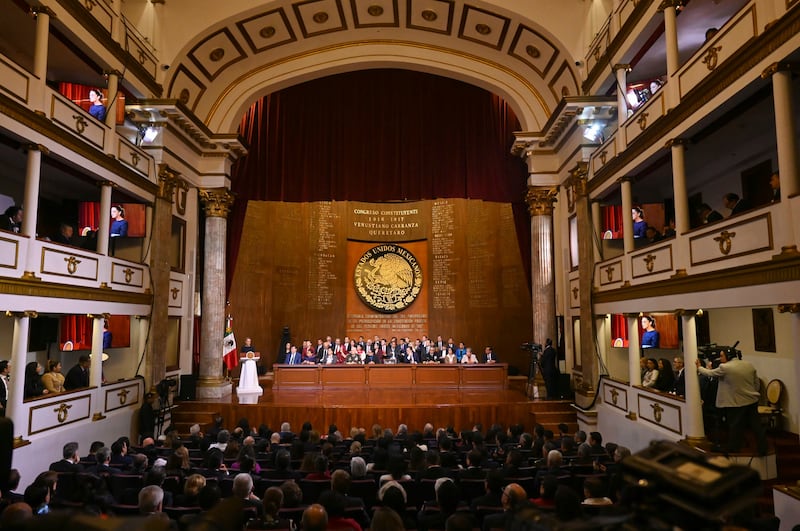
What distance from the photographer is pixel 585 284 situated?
1078 centimetres

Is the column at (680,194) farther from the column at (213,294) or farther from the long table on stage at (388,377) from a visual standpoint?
the column at (213,294)

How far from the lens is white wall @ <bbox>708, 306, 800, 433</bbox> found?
8.49m

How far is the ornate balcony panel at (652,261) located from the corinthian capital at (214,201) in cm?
932

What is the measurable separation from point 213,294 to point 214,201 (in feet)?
7.48

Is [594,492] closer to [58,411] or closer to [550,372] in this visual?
[550,372]

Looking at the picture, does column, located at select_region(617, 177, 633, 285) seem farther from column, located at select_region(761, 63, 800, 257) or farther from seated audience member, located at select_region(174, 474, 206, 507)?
seated audience member, located at select_region(174, 474, 206, 507)

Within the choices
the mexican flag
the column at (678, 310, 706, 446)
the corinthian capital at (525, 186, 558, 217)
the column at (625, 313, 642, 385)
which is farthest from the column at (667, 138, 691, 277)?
the mexican flag

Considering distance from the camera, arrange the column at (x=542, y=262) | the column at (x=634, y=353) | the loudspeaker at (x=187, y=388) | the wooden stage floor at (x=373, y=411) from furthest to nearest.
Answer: the column at (x=542, y=262) < the loudspeaker at (x=187, y=388) < the wooden stage floor at (x=373, y=411) < the column at (x=634, y=353)

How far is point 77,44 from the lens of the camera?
28.8 feet

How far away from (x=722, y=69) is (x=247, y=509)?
22.7 feet

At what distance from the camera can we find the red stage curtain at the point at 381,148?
13234 millimetres

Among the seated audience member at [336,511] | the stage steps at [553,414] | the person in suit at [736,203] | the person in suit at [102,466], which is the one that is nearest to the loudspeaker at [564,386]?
the stage steps at [553,414]

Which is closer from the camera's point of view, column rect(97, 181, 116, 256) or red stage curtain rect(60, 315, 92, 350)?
column rect(97, 181, 116, 256)

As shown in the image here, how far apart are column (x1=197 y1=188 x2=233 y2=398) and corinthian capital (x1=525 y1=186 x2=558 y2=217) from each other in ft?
24.5
